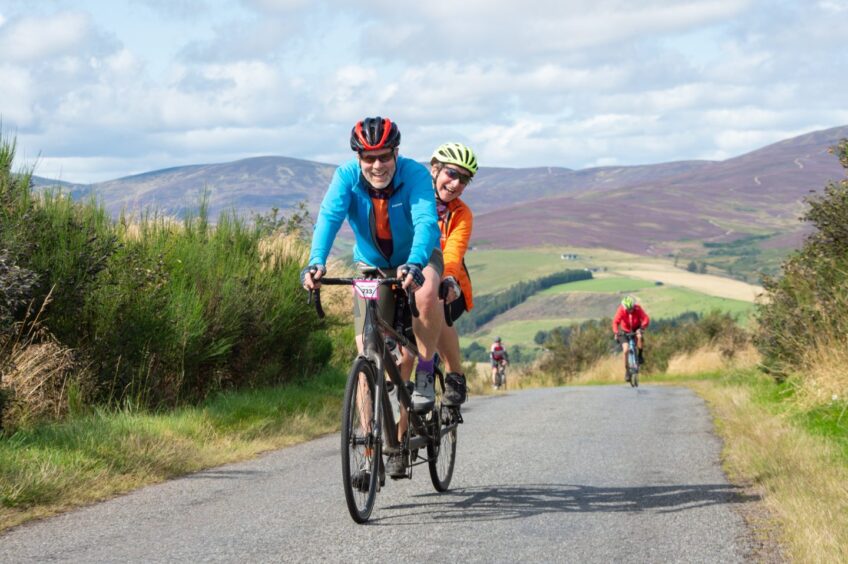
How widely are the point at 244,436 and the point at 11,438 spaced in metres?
2.59

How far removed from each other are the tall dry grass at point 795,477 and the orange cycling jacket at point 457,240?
2.30m

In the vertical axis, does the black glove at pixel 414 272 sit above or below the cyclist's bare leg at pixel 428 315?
above

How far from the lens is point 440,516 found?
624 cm

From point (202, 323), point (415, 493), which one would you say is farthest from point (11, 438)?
point (202, 323)

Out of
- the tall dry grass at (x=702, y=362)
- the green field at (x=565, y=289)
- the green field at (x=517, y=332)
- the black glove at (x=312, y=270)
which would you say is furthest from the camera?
the green field at (x=565, y=289)

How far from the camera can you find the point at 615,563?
5.18m

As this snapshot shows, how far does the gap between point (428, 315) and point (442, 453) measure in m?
1.27

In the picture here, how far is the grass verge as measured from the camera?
21.0 ft

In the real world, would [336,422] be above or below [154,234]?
below

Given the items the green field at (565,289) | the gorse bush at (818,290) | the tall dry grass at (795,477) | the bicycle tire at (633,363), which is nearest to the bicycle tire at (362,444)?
the tall dry grass at (795,477)

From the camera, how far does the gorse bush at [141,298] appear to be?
379 inches

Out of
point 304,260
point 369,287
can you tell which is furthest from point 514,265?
→ point 369,287

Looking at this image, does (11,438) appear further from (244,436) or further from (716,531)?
(716,531)

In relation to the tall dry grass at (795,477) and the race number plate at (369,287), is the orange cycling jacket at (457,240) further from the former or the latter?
the tall dry grass at (795,477)
